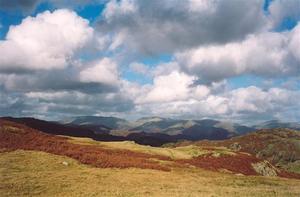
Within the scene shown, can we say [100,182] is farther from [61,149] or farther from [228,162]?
[228,162]

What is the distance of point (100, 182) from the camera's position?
3994 centimetres

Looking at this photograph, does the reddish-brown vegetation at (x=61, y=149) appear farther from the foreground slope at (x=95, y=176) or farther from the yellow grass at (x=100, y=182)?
the yellow grass at (x=100, y=182)

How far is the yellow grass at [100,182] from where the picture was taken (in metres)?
34.3

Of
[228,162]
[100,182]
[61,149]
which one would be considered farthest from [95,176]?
[228,162]

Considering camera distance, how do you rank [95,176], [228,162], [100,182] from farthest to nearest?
1. [228,162]
2. [95,176]
3. [100,182]

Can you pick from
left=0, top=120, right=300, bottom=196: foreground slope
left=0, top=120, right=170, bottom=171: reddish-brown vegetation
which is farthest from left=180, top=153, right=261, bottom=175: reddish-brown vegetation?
left=0, top=120, right=170, bottom=171: reddish-brown vegetation

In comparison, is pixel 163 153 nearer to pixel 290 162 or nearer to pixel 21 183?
pixel 21 183

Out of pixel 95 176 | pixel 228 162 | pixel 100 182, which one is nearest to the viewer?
pixel 100 182

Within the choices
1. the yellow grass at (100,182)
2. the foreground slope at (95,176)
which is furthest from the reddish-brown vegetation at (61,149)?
the yellow grass at (100,182)

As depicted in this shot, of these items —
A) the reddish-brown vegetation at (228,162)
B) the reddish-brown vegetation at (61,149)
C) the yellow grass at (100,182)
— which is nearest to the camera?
the yellow grass at (100,182)

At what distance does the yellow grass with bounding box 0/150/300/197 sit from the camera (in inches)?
1351

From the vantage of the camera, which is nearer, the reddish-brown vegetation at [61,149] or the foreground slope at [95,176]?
the foreground slope at [95,176]

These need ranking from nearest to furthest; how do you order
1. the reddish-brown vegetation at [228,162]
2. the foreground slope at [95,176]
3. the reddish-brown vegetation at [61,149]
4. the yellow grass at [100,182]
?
the yellow grass at [100,182] → the foreground slope at [95,176] → the reddish-brown vegetation at [61,149] → the reddish-brown vegetation at [228,162]

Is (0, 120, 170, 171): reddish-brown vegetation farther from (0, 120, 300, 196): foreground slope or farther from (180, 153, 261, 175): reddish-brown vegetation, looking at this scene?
(180, 153, 261, 175): reddish-brown vegetation
